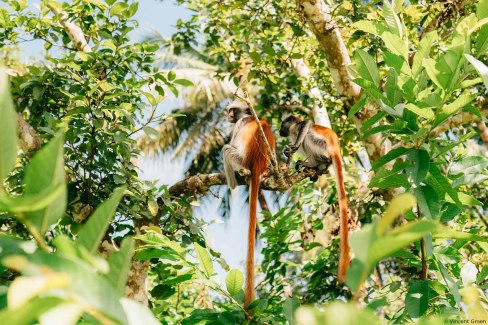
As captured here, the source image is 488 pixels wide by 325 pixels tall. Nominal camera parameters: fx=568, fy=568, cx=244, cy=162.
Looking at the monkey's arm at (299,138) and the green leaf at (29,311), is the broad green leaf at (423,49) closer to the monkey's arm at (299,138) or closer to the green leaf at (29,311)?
the green leaf at (29,311)

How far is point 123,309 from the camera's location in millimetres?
583

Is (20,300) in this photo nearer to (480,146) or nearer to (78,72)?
(78,72)

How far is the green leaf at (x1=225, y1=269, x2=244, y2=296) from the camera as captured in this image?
1846 mm

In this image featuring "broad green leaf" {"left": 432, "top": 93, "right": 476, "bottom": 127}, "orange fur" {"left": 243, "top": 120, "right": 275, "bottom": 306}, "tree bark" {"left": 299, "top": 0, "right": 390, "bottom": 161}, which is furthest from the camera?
"tree bark" {"left": 299, "top": 0, "right": 390, "bottom": 161}

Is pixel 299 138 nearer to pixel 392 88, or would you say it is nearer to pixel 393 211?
pixel 392 88

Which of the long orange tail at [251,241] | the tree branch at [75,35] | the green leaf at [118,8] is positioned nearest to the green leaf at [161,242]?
the long orange tail at [251,241]

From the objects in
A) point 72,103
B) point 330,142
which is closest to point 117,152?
point 72,103

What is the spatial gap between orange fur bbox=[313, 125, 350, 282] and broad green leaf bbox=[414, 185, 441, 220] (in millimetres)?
1453

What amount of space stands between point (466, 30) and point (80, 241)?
1.23m

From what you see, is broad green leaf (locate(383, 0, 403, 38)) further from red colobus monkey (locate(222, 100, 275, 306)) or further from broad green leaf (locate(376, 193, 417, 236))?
red colobus monkey (locate(222, 100, 275, 306))

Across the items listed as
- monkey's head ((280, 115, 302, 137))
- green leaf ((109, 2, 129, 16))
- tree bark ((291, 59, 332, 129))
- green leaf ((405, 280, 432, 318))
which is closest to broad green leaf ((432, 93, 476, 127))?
green leaf ((405, 280, 432, 318))

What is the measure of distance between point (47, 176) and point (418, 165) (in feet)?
4.51

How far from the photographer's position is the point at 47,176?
63cm

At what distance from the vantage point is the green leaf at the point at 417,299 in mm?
1812
